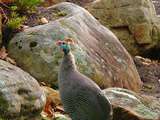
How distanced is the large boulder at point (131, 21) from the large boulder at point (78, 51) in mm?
2350

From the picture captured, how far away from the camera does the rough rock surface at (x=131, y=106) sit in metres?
8.06

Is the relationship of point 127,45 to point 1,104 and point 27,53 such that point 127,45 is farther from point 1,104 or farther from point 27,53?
point 1,104

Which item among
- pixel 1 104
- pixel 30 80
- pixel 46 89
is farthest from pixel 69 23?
pixel 1 104

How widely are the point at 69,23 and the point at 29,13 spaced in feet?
3.31

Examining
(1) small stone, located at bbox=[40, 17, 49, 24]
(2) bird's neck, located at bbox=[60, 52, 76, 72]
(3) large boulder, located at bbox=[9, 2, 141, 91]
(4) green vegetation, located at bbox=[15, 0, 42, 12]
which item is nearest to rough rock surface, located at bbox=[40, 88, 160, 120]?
(3) large boulder, located at bbox=[9, 2, 141, 91]

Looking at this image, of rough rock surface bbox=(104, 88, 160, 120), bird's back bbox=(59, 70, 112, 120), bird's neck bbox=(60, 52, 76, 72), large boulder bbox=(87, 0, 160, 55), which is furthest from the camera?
large boulder bbox=(87, 0, 160, 55)

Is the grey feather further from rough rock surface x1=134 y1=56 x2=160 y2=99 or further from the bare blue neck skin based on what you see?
rough rock surface x1=134 y1=56 x2=160 y2=99

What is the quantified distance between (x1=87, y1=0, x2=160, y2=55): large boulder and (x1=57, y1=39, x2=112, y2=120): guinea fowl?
6670 millimetres

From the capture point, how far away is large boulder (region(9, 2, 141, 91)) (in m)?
9.14

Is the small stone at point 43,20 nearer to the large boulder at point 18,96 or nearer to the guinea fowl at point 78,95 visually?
the large boulder at point 18,96

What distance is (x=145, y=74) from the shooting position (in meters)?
12.3

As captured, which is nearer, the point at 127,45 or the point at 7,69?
the point at 7,69

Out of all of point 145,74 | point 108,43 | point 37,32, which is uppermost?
point 37,32

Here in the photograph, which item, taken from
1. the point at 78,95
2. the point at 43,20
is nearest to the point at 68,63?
the point at 78,95
